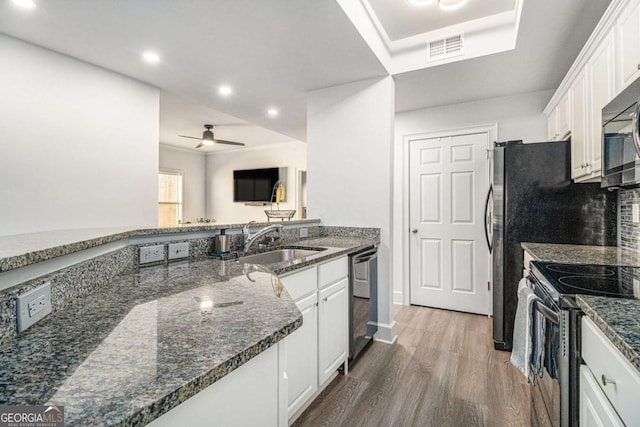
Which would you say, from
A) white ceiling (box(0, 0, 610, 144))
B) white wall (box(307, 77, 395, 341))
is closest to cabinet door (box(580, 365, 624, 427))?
white wall (box(307, 77, 395, 341))

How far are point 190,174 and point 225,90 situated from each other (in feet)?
14.7

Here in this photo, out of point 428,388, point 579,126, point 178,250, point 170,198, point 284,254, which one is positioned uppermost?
point 579,126

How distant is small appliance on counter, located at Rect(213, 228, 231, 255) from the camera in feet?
6.23

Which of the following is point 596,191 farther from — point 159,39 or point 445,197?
point 159,39

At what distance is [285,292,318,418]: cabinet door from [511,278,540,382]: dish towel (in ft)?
3.43

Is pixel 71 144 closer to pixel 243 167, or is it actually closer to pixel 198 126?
pixel 198 126

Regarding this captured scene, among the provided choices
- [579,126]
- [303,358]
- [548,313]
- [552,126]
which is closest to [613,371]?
[548,313]

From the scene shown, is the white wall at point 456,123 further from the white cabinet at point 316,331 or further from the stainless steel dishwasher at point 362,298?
the white cabinet at point 316,331

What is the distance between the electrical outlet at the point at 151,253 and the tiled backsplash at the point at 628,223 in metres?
2.89

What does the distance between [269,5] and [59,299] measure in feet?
6.20

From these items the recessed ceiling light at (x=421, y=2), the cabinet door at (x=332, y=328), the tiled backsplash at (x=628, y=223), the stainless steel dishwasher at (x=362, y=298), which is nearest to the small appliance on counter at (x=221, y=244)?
the cabinet door at (x=332, y=328)

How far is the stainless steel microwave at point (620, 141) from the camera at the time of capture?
1.41 meters

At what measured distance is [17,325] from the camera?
2.36 feet

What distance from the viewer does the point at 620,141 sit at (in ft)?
5.02
